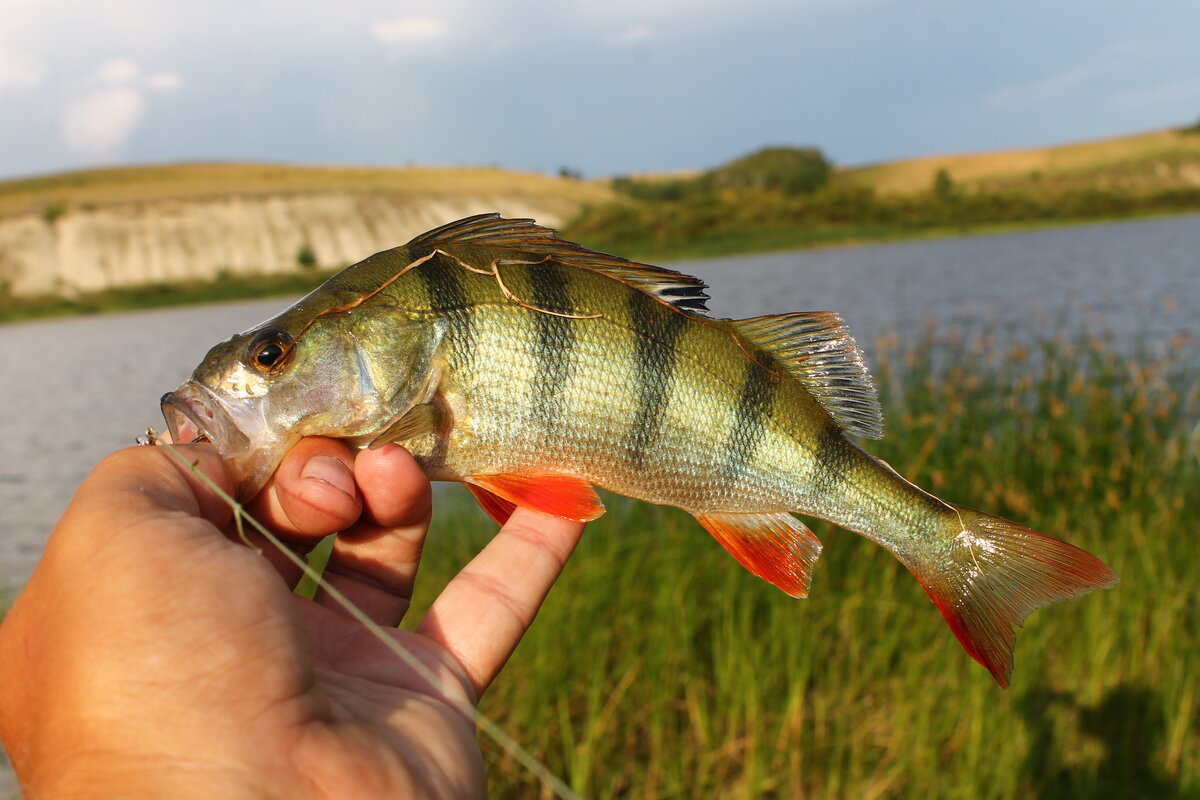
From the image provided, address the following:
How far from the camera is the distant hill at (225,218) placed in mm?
50188

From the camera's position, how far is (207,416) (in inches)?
74.2

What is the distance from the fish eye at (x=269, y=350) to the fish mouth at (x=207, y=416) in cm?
13

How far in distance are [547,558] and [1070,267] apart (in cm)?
2283

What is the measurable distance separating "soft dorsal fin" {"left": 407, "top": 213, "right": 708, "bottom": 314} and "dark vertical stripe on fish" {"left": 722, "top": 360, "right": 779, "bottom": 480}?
0.83ft

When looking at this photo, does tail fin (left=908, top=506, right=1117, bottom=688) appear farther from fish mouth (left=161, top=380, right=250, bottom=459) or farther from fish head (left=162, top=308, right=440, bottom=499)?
fish mouth (left=161, top=380, right=250, bottom=459)

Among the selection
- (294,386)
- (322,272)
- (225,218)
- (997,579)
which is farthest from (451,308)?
(225,218)

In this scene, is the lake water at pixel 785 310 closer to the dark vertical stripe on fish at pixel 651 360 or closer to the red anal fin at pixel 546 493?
the dark vertical stripe on fish at pixel 651 360

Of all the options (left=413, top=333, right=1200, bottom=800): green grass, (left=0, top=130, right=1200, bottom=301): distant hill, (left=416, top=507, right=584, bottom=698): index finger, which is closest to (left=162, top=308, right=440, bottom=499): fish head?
(left=416, top=507, right=584, bottom=698): index finger

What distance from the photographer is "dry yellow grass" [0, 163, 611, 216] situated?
59.3 meters

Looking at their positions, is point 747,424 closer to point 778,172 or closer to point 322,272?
point 322,272

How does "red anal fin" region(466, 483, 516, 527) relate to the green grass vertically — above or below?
above

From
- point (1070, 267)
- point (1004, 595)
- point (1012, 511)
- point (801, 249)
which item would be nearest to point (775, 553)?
point (1004, 595)

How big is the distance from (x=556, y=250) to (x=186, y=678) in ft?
4.27

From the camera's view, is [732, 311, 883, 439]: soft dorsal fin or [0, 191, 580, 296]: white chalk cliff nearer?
[732, 311, 883, 439]: soft dorsal fin
